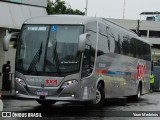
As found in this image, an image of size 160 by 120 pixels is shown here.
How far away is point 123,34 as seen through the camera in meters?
21.4

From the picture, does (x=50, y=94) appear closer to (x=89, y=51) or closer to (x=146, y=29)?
(x=89, y=51)

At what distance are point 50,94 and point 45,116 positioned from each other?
0.92 metres

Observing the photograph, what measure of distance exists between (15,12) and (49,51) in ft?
32.1

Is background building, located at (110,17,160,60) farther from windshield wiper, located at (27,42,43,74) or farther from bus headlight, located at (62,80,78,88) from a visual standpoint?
bus headlight, located at (62,80,78,88)

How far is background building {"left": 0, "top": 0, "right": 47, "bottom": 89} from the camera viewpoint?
24.4m

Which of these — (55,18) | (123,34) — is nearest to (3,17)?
(123,34)

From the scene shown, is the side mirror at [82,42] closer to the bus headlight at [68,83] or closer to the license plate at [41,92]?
the bus headlight at [68,83]

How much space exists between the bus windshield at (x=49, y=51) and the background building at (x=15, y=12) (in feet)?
26.0

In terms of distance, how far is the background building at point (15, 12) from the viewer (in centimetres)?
2437

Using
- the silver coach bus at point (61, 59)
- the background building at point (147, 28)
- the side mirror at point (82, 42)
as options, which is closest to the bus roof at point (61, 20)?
the silver coach bus at point (61, 59)

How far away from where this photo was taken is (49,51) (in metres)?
16.0

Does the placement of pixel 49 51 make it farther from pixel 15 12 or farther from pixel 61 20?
pixel 15 12

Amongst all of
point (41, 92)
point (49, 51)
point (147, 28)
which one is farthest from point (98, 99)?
point (147, 28)

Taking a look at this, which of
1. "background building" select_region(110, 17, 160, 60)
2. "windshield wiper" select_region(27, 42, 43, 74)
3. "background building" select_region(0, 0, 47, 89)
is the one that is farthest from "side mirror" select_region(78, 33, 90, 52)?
"background building" select_region(110, 17, 160, 60)
